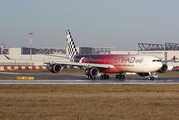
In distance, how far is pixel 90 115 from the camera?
15.7m

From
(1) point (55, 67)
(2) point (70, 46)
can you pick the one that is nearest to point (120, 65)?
(1) point (55, 67)

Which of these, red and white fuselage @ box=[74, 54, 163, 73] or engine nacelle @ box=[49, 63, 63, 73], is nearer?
red and white fuselage @ box=[74, 54, 163, 73]

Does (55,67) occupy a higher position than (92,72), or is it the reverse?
(55,67)

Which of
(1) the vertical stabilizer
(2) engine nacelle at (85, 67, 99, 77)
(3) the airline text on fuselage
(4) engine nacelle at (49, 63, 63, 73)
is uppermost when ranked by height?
(1) the vertical stabilizer

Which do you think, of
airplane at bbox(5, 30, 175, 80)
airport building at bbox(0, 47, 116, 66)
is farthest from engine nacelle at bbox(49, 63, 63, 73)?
airport building at bbox(0, 47, 116, 66)

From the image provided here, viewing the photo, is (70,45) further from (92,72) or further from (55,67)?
(92,72)

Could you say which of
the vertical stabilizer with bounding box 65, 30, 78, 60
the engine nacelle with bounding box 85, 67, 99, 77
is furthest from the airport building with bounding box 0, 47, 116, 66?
the engine nacelle with bounding box 85, 67, 99, 77

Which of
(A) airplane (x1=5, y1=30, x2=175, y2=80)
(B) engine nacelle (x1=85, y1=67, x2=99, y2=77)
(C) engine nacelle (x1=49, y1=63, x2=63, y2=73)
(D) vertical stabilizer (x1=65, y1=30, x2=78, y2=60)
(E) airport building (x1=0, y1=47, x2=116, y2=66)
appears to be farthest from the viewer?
(E) airport building (x1=0, y1=47, x2=116, y2=66)

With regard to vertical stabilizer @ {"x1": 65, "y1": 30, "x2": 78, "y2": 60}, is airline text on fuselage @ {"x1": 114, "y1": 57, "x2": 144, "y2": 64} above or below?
below

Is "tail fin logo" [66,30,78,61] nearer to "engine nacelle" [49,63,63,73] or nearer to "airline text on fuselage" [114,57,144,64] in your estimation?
"engine nacelle" [49,63,63,73]

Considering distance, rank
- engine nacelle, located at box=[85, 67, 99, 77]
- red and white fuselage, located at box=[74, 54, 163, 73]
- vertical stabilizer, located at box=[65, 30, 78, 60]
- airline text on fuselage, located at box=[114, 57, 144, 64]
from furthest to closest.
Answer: vertical stabilizer, located at box=[65, 30, 78, 60] → engine nacelle, located at box=[85, 67, 99, 77] → airline text on fuselage, located at box=[114, 57, 144, 64] → red and white fuselage, located at box=[74, 54, 163, 73]

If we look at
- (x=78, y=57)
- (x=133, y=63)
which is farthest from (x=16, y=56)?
(x=133, y=63)

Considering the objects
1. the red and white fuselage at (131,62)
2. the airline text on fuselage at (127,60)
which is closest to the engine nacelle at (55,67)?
the red and white fuselage at (131,62)

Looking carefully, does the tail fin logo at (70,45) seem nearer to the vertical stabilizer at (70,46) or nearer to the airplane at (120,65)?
the vertical stabilizer at (70,46)
